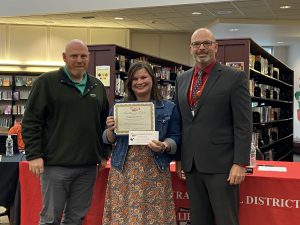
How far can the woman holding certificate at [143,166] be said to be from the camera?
99.0 inches

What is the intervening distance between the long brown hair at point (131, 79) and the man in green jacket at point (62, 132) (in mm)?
293

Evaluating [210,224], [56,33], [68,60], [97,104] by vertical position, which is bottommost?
[210,224]

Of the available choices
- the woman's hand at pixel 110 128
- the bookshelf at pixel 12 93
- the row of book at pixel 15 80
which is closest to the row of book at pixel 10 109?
the bookshelf at pixel 12 93

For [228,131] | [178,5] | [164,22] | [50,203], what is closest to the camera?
[228,131]

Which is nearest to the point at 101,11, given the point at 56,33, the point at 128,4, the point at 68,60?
the point at 128,4

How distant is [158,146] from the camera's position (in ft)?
7.91

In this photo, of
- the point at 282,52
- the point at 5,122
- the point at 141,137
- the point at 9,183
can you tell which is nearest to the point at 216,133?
the point at 141,137

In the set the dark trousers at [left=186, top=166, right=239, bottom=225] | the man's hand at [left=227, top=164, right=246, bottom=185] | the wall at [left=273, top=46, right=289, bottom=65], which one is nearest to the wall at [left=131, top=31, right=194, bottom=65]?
the wall at [left=273, top=46, right=289, bottom=65]

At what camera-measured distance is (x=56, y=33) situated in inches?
435

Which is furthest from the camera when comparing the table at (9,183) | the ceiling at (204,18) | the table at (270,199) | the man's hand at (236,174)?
the ceiling at (204,18)

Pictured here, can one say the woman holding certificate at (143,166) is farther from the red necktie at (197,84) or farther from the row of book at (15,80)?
the row of book at (15,80)

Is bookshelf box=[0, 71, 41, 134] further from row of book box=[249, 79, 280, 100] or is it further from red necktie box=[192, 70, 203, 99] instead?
red necktie box=[192, 70, 203, 99]

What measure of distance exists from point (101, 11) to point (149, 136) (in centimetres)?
697

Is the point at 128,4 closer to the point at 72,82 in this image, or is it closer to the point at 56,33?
the point at 56,33
